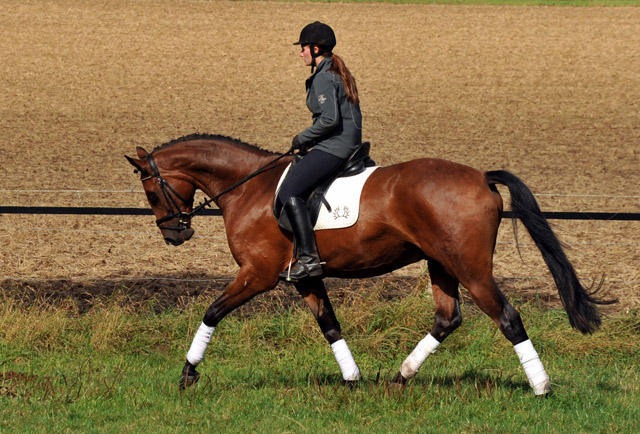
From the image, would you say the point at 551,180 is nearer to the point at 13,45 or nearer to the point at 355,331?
the point at 355,331

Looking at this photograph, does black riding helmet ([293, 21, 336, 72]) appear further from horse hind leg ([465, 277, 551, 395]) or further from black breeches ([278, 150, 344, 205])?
horse hind leg ([465, 277, 551, 395])

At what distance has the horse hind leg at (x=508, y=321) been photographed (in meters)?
6.29

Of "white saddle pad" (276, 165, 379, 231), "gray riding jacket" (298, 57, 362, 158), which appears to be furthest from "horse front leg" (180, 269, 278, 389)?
"gray riding jacket" (298, 57, 362, 158)

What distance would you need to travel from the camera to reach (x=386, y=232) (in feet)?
21.5

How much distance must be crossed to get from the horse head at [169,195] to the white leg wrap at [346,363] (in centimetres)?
153

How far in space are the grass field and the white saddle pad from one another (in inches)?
47.2

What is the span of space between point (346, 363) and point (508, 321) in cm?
132

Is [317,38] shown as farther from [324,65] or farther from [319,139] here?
[319,139]

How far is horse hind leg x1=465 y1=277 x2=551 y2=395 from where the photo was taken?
629 cm

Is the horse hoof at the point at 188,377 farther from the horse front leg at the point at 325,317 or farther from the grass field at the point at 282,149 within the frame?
the horse front leg at the point at 325,317

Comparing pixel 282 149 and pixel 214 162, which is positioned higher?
pixel 214 162

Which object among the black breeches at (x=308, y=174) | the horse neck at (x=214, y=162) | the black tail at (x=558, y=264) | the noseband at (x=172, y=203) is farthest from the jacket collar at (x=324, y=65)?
the black tail at (x=558, y=264)

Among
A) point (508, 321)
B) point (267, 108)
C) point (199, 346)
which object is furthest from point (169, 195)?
point (267, 108)

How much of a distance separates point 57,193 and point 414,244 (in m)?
10.4
